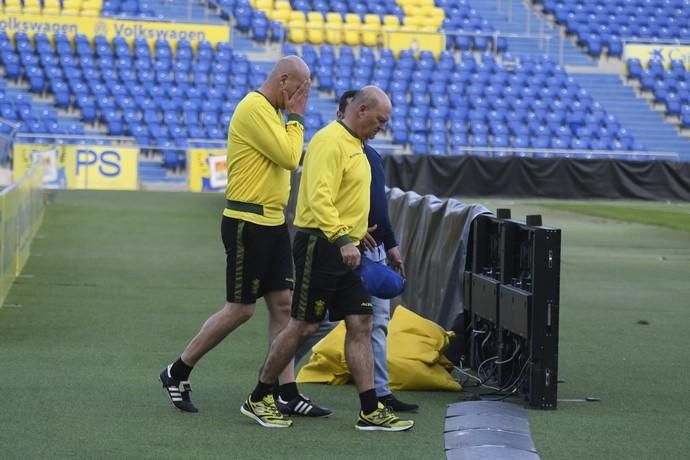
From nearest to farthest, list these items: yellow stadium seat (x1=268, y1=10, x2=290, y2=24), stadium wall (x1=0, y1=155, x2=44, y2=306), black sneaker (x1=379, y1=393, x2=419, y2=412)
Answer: black sneaker (x1=379, y1=393, x2=419, y2=412) → stadium wall (x1=0, y1=155, x2=44, y2=306) → yellow stadium seat (x1=268, y1=10, x2=290, y2=24)

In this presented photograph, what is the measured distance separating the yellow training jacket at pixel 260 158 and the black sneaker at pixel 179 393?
1.00 meters

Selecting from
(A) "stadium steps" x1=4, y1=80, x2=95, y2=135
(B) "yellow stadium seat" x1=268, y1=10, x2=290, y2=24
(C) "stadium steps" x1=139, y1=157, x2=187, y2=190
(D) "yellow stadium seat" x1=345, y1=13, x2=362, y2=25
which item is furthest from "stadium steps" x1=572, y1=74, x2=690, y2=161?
(A) "stadium steps" x1=4, y1=80, x2=95, y2=135

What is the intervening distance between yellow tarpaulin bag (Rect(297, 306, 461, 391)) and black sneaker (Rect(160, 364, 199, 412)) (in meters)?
1.28

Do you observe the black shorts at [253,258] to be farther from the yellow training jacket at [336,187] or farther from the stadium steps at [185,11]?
the stadium steps at [185,11]

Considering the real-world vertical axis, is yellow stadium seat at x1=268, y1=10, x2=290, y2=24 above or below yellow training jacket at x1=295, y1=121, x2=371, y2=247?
below

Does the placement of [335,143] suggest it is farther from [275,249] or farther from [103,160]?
[103,160]

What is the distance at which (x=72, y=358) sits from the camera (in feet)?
29.8

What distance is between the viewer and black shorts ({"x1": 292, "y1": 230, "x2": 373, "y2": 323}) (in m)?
6.92

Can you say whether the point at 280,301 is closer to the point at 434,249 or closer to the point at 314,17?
the point at 434,249

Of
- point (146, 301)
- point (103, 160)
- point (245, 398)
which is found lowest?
point (103, 160)

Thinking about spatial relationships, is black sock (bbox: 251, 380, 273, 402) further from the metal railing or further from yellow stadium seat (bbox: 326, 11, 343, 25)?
yellow stadium seat (bbox: 326, 11, 343, 25)

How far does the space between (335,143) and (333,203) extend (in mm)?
313

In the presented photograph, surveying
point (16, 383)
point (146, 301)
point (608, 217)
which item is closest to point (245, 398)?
point (16, 383)

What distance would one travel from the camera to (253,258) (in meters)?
7.07
